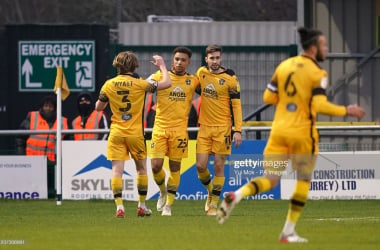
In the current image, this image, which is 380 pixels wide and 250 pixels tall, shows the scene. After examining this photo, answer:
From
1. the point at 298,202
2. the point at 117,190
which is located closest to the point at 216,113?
the point at 117,190

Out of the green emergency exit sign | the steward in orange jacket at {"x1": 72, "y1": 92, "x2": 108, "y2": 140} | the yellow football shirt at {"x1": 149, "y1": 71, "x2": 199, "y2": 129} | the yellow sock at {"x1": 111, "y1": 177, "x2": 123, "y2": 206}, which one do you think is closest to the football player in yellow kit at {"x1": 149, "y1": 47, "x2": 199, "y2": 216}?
the yellow football shirt at {"x1": 149, "y1": 71, "x2": 199, "y2": 129}

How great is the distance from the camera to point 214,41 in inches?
1230

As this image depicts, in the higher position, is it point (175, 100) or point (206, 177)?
point (175, 100)

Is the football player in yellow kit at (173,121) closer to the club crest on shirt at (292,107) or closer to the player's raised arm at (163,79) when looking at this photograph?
the player's raised arm at (163,79)

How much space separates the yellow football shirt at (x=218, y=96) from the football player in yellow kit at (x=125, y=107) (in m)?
0.87

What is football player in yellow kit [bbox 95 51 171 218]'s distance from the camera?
61.8 ft

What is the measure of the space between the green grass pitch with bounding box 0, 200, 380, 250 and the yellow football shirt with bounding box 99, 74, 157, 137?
118 centimetres

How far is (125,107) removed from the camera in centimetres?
1889

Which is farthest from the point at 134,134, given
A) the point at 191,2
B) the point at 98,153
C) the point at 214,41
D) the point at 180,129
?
the point at 191,2

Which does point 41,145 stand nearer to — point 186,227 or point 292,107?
point 186,227

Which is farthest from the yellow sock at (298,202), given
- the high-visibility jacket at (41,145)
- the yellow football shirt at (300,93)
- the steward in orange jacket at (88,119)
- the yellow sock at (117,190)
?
the steward in orange jacket at (88,119)

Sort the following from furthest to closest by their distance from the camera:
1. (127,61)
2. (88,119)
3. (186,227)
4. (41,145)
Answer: (88,119) < (41,145) < (127,61) < (186,227)

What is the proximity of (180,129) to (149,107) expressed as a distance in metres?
7.19

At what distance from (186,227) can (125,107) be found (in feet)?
8.44
